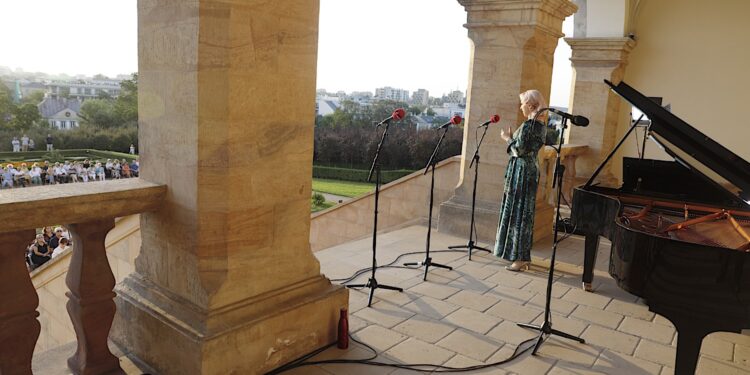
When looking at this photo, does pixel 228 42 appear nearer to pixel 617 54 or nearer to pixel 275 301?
pixel 275 301

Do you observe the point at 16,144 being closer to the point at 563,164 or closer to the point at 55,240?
the point at 55,240

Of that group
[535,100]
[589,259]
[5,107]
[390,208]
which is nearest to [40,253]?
[5,107]

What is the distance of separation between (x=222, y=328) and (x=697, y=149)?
11.3ft

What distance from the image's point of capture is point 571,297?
16.7 ft

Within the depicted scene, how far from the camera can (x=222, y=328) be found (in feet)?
9.39

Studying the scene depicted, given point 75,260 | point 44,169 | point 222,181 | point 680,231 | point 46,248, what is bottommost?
point 46,248

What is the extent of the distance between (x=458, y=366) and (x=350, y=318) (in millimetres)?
1004

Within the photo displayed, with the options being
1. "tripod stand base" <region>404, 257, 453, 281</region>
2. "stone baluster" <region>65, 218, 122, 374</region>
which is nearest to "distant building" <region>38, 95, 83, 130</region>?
"stone baluster" <region>65, 218, 122, 374</region>

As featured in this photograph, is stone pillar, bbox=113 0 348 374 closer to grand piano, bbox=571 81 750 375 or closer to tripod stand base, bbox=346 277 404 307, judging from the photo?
tripod stand base, bbox=346 277 404 307

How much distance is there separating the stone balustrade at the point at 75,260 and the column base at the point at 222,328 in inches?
9.9

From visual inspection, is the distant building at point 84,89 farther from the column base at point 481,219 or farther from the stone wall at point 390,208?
the stone wall at point 390,208

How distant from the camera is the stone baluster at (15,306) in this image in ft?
7.72

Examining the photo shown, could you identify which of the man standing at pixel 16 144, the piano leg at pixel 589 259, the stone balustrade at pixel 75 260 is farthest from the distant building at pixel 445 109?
the stone balustrade at pixel 75 260

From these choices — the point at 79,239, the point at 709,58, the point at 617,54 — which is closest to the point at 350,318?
the point at 79,239
